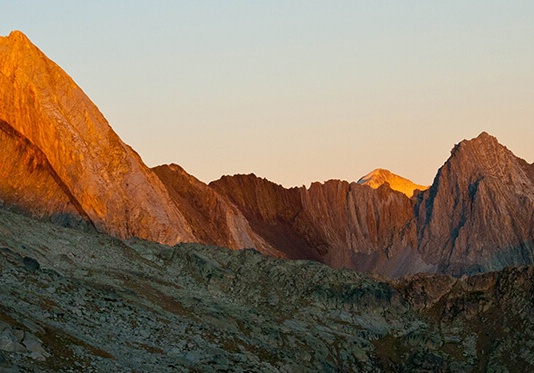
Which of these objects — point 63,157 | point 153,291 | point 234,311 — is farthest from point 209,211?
point 153,291

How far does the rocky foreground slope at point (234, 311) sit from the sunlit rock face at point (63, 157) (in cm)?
2787

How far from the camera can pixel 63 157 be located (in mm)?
132375

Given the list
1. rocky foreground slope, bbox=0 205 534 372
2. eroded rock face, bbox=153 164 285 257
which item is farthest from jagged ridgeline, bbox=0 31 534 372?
eroded rock face, bbox=153 164 285 257

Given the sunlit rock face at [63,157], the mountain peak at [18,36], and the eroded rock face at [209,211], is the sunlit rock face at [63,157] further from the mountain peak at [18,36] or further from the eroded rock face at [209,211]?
the eroded rock face at [209,211]

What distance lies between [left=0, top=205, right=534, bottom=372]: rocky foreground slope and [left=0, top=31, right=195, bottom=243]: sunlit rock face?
27.9 metres

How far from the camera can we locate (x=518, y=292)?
100812 millimetres

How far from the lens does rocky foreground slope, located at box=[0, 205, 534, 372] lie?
68.6 m

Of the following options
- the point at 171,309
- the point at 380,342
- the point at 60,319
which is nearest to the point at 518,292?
the point at 380,342

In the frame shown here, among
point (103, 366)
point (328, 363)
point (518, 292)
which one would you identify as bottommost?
point (103, 366)

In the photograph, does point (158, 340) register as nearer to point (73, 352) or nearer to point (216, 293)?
point (73, 352)

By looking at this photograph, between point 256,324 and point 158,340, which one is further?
point 256,324

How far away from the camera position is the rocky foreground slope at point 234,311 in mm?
68562

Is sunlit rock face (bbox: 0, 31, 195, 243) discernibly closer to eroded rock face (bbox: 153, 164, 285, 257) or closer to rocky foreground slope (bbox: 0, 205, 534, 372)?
eroded rock face (bbox: 153, 164, 285, 257)

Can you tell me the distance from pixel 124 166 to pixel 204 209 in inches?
→ 1579
